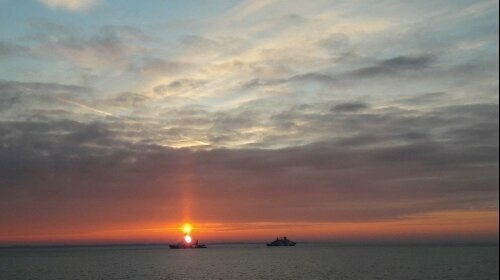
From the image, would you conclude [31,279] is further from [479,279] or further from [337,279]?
[479,279]

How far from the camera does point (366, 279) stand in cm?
14200

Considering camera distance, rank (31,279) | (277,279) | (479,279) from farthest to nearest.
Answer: (31,279)
(277,279)
(479,279)

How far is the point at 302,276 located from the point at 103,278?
191 feet

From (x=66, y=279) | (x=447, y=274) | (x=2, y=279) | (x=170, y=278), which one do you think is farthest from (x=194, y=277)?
(x=447, y=274)

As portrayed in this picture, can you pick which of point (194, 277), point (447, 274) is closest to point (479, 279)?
point (447, 274)

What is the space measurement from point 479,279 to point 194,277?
253 feet

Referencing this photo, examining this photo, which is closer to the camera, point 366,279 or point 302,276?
point 366,279

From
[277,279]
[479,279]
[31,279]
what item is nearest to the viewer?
[479,279]

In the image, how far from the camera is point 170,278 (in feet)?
503

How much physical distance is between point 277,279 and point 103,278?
51.6 metres

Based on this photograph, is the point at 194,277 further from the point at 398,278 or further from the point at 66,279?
the point at 398,278

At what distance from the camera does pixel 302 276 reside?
154000 millimetres

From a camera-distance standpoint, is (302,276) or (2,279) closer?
(302,276)

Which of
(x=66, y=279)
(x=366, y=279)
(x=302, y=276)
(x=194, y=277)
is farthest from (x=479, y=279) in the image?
(x=66, y=279)
